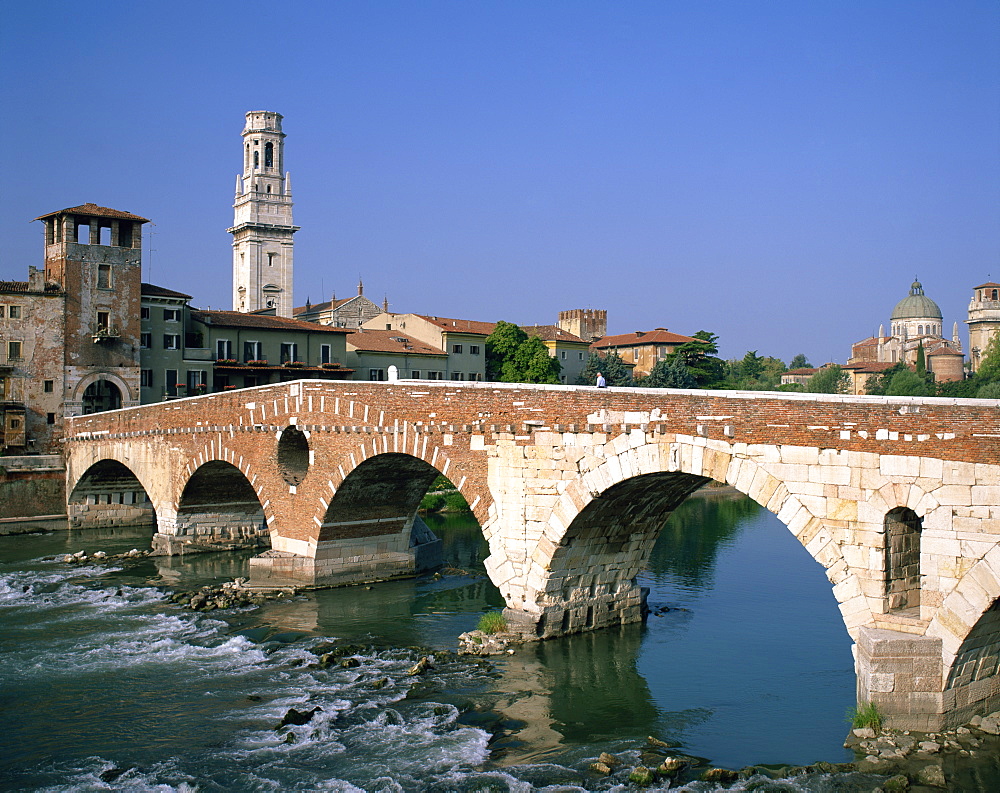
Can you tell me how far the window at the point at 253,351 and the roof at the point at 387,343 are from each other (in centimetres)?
607

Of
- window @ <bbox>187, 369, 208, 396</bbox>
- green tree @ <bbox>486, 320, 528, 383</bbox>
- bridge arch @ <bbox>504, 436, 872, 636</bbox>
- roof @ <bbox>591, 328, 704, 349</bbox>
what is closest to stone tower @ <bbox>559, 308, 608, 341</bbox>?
roof @ <bbox>591, 328, 704, 349</bbox>

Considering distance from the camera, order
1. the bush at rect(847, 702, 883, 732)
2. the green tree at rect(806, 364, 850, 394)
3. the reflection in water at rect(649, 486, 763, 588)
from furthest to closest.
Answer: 1. the green tree at rect(806, 364, 850, 394)
2. the reflection in water at rect(649, 486, 763, 588)
3. the bush at rect(847, 702, 883, 732)

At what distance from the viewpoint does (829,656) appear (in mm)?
19016

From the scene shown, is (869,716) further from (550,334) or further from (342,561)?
(550,334)

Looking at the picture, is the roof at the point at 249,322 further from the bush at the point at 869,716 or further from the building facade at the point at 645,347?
the bush at the point at 869,716

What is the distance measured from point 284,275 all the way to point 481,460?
56420 millimetres

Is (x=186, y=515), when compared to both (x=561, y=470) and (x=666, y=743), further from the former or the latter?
(x=666, y=743)

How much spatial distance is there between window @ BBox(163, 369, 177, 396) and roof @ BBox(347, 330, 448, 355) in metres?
10.9

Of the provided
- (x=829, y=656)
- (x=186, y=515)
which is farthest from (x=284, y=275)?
(x=829, y=656)

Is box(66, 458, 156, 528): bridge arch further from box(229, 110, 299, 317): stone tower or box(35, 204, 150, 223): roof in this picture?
box(229, 110, 299, 317): stone tower

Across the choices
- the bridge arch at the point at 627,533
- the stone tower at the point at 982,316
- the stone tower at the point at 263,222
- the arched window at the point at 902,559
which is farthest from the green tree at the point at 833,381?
the arched window at the point at 902,559

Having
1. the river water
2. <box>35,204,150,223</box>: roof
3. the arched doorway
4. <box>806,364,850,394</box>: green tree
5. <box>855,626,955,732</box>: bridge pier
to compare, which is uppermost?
<box>35,204,150,223</box>: roof

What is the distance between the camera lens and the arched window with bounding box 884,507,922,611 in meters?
13.8

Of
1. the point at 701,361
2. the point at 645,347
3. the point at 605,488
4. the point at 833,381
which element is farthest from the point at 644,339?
the point at 605,488
